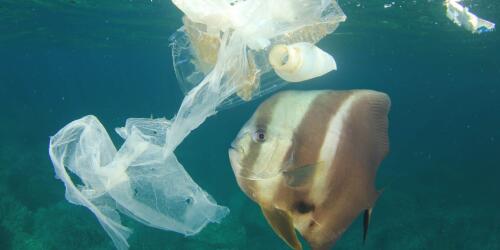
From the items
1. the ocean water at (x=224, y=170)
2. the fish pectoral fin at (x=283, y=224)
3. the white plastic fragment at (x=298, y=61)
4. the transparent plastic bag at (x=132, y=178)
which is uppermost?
the white plastic fragment at (x=298, y=61)

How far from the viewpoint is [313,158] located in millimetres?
1762

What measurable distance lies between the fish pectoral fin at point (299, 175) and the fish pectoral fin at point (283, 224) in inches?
5.5

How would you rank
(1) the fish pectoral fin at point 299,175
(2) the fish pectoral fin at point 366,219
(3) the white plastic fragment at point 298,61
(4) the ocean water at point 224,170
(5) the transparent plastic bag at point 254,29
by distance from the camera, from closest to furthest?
(1) the fish pectoral fin at point 299,175 < (2) the fish pectoral fin at point 366,219 < (3) the white plastic fragment at point 298,61 < (5) the transparent plastic bag at point 254,29 < (4) the ocean water at point 224,170

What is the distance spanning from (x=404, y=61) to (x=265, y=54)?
4007cm

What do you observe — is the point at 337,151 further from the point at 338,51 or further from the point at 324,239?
the point at 338,51

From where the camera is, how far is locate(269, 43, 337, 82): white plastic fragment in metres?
2.34

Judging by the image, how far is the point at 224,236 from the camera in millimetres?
13133

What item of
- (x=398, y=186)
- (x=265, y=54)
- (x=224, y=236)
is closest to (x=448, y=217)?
(x=398, y=186)

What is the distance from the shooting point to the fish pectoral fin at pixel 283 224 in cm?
170

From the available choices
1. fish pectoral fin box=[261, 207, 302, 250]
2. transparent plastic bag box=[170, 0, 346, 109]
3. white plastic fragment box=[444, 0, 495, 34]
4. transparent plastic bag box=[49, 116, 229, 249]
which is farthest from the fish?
→ white plastic fragment box=[444, 0, 495, 34]

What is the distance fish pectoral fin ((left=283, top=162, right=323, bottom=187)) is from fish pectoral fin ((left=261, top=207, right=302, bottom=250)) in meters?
0.14

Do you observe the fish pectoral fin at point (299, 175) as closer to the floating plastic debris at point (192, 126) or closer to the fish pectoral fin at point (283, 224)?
the fish pectoral fin at point (283, 224)

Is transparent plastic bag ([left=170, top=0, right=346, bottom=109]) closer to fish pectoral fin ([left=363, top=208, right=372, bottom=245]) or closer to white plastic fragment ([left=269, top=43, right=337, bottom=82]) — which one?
white plastic fragment ([left=269, top=43, right=337, bottom=82])

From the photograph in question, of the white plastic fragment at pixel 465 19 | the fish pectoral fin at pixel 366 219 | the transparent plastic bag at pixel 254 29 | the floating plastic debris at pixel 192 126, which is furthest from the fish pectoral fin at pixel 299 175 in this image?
the white plastic fragment at pixel 465 19
